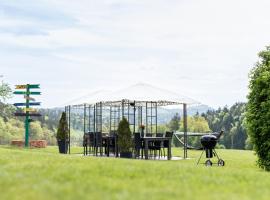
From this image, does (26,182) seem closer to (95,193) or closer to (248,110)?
(95,193)

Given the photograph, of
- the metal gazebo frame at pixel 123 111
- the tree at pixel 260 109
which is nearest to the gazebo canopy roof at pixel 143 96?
the metal gazebo frame at pixel 123 111

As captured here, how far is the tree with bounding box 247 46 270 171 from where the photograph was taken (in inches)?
460

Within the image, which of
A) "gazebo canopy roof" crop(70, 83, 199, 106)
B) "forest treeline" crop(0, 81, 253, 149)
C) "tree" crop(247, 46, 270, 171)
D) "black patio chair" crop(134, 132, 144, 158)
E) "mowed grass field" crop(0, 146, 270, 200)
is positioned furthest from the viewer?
"forest treeline" crop(0, 81, 253, 149)

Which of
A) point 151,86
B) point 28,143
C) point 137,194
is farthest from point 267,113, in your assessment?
point 28,143

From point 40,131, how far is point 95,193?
7199 centimetres

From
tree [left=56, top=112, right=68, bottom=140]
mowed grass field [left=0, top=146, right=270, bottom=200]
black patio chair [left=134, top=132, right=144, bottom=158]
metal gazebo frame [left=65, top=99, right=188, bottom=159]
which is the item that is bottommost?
mowed grass field [left=0, top=146, right=270, bottom=200]

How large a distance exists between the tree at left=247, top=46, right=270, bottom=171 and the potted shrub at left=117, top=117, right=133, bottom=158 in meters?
5.97

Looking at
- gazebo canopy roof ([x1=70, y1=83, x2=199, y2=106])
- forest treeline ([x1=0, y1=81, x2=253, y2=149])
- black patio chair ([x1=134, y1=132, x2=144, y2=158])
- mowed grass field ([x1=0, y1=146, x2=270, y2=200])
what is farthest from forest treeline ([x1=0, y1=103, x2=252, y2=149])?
mowed grass field ([x1=0, y1=146, x2=270, y2=200])

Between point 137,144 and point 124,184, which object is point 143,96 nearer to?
point 137,144

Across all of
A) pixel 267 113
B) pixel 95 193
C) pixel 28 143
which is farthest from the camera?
pixel 28 143

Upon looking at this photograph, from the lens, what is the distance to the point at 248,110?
12.4 m

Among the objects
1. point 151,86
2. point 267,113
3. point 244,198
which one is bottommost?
point 244,198

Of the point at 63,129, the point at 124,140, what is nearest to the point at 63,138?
the point at 63,129

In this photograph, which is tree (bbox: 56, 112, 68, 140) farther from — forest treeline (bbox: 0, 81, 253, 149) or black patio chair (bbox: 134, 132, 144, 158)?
forest treeline (bbox: 0, 81, 253, 149)
